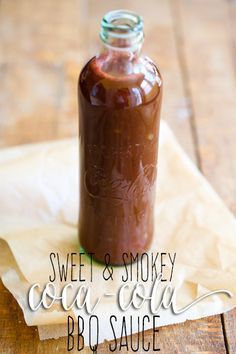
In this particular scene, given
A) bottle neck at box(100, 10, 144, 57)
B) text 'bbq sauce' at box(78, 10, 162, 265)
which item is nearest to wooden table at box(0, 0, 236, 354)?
text 'bbq sauce' at box(78, 10, 162, 265)

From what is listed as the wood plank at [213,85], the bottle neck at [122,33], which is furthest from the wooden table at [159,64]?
the bottle neck at [122,33]

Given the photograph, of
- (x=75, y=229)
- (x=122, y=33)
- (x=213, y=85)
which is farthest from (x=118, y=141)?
(x=213, y=85)

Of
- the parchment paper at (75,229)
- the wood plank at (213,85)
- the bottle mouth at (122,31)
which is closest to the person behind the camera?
the bottle mouth at (122,31)

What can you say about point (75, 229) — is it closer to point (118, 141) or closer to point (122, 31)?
point (118, 141)

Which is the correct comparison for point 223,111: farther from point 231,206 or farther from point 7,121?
point 7,121

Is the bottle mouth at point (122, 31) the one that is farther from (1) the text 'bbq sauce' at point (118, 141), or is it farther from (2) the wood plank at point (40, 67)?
(2) the wood plank at point (40, 67)

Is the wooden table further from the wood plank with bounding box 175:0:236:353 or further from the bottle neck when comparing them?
the bottle neck

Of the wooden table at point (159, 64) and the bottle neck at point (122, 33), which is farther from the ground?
the bottle neck at point (122, 33)
